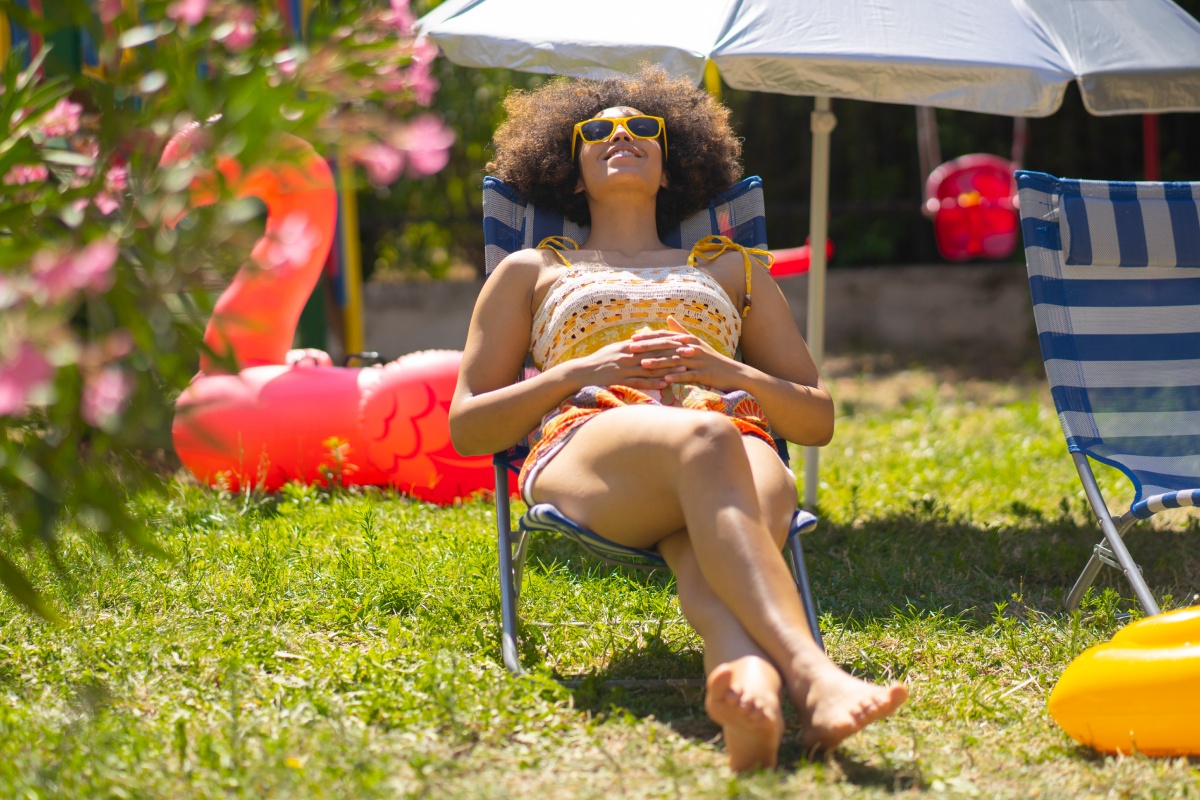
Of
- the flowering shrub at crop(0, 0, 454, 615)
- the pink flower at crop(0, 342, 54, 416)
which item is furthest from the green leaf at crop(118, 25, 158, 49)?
the pink flower at crop(0, 342, 54, 416)

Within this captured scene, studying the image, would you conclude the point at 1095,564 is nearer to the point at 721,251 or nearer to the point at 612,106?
the point at 721,251

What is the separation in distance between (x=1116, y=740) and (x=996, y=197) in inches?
197

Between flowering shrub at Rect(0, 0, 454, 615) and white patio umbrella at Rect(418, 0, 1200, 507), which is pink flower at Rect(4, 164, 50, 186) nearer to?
flowering shrub at Rect(0, 0, 454, 615)

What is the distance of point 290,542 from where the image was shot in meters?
3.71

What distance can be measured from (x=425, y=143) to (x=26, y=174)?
3.16ft

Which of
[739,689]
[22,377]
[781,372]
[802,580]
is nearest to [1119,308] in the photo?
[781,372]

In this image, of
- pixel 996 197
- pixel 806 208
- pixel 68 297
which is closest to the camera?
pixel 68 297

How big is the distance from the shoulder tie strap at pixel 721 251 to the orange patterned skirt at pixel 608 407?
1.46 feet

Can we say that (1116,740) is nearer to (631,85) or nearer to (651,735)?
(651,735)

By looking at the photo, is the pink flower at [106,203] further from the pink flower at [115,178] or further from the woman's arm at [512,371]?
the woman's arm at [512,371]

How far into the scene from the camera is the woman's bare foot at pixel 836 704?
2123mm

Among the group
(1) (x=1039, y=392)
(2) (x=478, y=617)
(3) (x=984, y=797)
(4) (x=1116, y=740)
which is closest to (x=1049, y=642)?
(4) (x=1116, y=740)

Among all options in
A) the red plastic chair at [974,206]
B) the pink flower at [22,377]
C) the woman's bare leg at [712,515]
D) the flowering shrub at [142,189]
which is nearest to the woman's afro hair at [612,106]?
the woman's bare leg at [712,515]

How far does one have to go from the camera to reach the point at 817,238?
436cm
